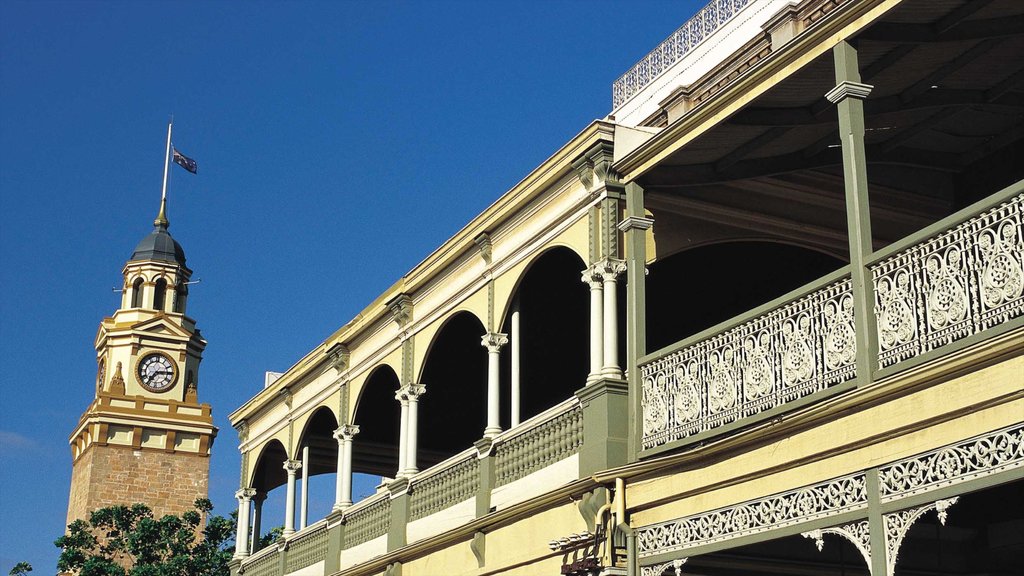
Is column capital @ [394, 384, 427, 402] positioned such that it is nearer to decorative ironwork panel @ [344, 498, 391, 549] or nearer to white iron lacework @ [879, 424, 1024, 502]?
decorative ironwork panel @ [344, 498, 391, 549]

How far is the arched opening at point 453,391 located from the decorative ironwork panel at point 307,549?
2.14m

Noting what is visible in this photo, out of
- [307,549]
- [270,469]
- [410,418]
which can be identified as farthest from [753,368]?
[270,469]

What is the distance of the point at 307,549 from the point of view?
19781 mm

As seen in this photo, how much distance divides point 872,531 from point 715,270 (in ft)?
21.6

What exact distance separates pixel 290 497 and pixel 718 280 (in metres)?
8.95

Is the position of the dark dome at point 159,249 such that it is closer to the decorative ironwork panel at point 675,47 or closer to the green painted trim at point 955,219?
the decorative ironwork panel at point 675,47

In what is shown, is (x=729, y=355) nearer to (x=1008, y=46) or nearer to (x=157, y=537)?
(x=1008, y=46)

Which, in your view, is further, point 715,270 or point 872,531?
point 715,270

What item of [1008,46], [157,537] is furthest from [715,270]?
[157,537]

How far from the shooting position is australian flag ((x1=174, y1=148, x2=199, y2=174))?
72.6 meters

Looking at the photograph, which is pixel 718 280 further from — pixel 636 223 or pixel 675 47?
pixel 675 47

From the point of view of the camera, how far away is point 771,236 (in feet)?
44.2

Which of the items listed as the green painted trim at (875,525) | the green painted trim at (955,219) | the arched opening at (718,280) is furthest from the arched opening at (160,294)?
the green painted trim at (875,525)

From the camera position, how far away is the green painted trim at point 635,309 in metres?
12.1
